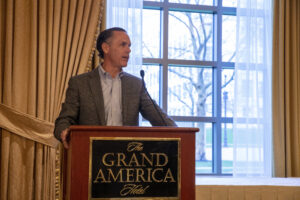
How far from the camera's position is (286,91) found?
4645mm

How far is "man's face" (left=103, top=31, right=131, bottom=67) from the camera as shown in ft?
8.63

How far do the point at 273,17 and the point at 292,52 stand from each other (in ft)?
1.41

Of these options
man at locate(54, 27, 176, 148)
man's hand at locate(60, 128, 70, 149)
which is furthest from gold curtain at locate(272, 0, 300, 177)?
man's hand at locate(60, 128, 70, 149)

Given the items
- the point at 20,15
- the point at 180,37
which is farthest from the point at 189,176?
the point at 180,37

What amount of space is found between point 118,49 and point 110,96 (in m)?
0.29

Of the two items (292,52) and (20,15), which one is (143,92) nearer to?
(20,15)

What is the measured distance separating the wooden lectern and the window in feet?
8.63

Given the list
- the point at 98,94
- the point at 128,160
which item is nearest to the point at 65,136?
the point at 128,160

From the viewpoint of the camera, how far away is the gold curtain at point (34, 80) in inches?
152

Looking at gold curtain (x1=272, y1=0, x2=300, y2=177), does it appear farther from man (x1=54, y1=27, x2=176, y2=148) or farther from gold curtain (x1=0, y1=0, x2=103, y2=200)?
man (x1=54, y1=27, x2=176, y2=148)

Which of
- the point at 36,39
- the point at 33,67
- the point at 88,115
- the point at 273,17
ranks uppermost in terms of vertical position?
the point at 273,17

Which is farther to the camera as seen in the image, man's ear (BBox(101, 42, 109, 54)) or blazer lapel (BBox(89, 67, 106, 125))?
man's ear (BBox(101, 42, 109, 54))

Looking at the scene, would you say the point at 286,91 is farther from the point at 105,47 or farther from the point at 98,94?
the point at 98,94

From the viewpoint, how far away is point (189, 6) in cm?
478
